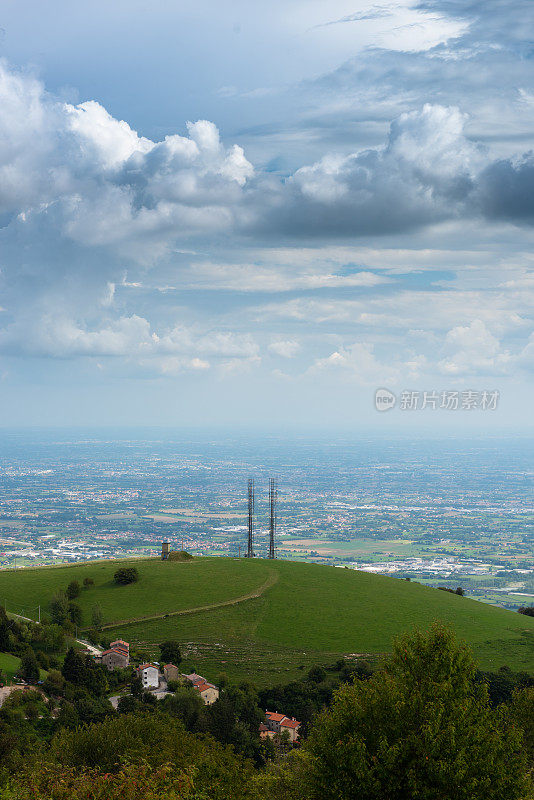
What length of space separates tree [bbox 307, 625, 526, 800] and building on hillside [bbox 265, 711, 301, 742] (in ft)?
106

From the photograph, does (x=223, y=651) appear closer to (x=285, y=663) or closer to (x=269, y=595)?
(x=285, y=663)

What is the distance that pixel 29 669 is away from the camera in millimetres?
63250

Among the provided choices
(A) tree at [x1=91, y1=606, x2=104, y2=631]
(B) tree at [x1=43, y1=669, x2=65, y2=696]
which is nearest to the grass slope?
(A) tree at [x1=91, y1=606, x2=104, y2=631]

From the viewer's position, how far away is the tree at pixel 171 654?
71931 mm

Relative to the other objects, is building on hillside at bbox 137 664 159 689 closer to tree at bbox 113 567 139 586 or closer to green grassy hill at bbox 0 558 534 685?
→ green grassy hill at bbox 0 558 534 685

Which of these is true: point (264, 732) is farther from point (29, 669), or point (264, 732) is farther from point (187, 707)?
point (29, 669)

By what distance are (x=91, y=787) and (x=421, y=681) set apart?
13771mm

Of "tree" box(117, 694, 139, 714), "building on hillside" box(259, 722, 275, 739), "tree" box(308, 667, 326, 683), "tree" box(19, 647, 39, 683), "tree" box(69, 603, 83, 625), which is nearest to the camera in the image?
"building on hillside" box(259, 722, 275, 739)

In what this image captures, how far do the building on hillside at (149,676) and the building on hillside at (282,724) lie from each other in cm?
1207

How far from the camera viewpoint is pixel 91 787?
2633 cm

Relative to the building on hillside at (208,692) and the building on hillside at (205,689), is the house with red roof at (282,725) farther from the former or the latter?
the building on hillside at (208,692)

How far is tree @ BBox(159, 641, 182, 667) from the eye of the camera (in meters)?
71.9

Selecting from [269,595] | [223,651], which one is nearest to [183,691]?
[223,651]

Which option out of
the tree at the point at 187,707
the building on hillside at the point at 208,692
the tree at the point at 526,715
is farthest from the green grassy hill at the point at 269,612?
the tree at the point at 526,715
